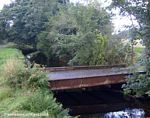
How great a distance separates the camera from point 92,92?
19.8 meters

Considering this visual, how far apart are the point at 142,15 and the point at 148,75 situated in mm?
2438

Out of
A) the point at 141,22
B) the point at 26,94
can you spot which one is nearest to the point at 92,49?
the point at 141,22

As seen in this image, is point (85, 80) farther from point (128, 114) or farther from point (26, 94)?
point (26, 94)

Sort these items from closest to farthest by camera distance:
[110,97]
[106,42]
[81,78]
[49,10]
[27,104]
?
[27,104]
[81,78]
[110,97]
[106,42]
[49,10]

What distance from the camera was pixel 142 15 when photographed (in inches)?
473

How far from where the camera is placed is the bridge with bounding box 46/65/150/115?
15484 mm

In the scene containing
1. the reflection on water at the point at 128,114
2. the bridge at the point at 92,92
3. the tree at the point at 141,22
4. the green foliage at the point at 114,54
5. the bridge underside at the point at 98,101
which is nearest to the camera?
the tree at the point at 141,22

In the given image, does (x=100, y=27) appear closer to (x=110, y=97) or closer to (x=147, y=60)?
(x=110, y=97)

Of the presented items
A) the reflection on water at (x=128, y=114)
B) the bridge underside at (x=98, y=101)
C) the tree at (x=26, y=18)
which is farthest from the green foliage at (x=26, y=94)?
the tree at (x=26, y=18)

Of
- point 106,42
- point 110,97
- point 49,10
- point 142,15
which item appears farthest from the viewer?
point 49,10

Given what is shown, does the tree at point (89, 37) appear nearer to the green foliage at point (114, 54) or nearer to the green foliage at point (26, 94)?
the green foliage at point (114, 54)

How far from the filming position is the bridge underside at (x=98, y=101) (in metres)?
16.4

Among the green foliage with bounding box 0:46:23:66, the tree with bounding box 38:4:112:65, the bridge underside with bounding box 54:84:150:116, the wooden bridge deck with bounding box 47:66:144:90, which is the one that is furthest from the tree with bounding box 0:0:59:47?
the wooden bridge deck with bounding box 47:66:144:90

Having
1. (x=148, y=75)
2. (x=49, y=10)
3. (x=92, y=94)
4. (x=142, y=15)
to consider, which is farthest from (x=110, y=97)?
(x=49, y=10)
